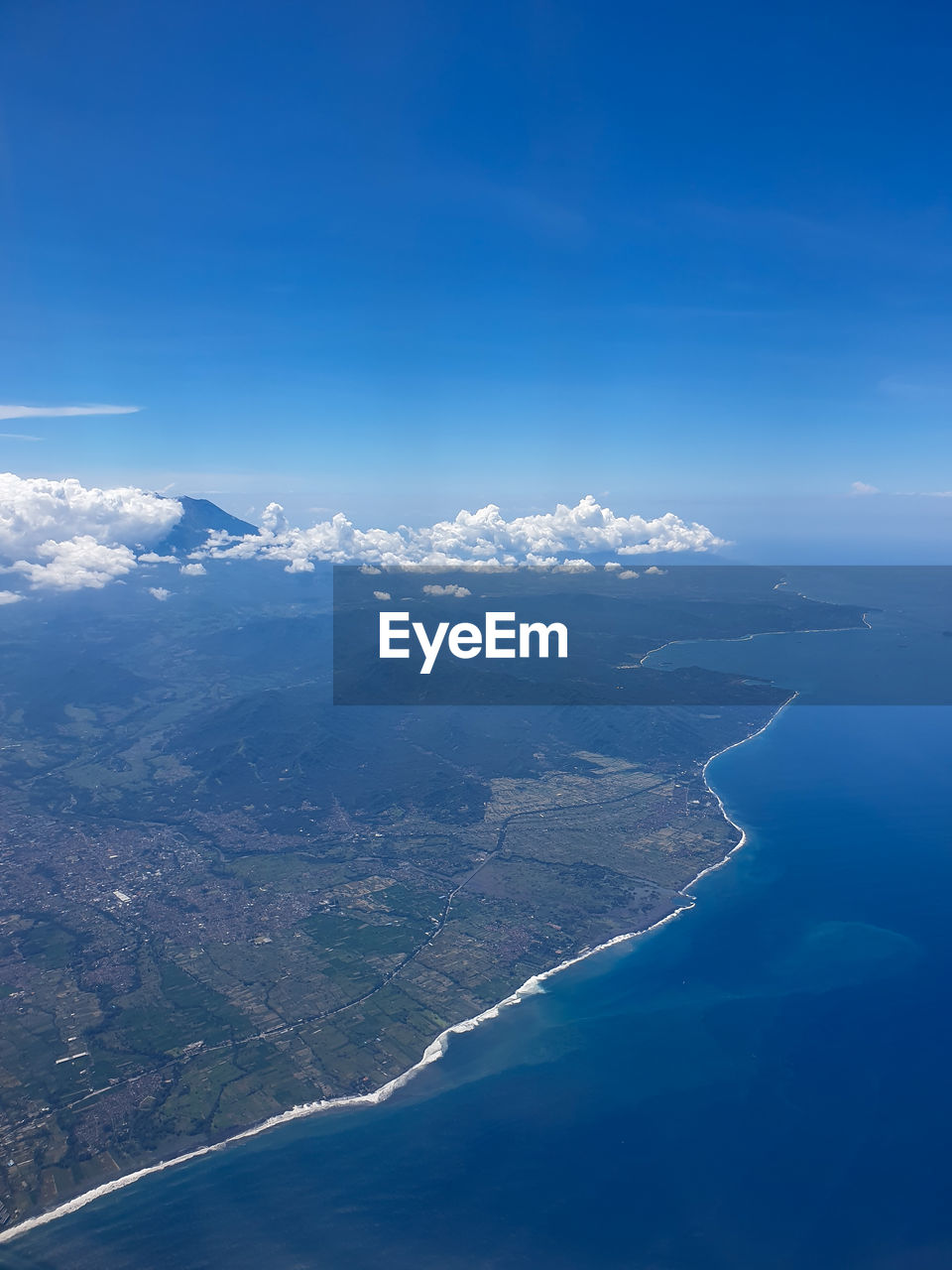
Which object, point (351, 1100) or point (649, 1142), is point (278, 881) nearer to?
point (351, 1100)

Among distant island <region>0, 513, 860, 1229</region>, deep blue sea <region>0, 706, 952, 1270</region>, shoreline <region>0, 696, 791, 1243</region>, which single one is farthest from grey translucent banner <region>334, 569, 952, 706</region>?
deep blue sea <region>0, 706, 952, 1270</region>

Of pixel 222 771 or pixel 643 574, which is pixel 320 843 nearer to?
pixel 222 771

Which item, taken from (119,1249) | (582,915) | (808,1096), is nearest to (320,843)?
(582,915)

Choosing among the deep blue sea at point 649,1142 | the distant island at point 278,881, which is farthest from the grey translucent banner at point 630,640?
the deep blue sea at point 649,1142

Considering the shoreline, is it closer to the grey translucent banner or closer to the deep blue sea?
the deep blue sea

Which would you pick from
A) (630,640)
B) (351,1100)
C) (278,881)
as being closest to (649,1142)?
(351,1100)

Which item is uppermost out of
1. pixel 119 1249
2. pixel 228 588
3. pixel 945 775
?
pixel 228 588
